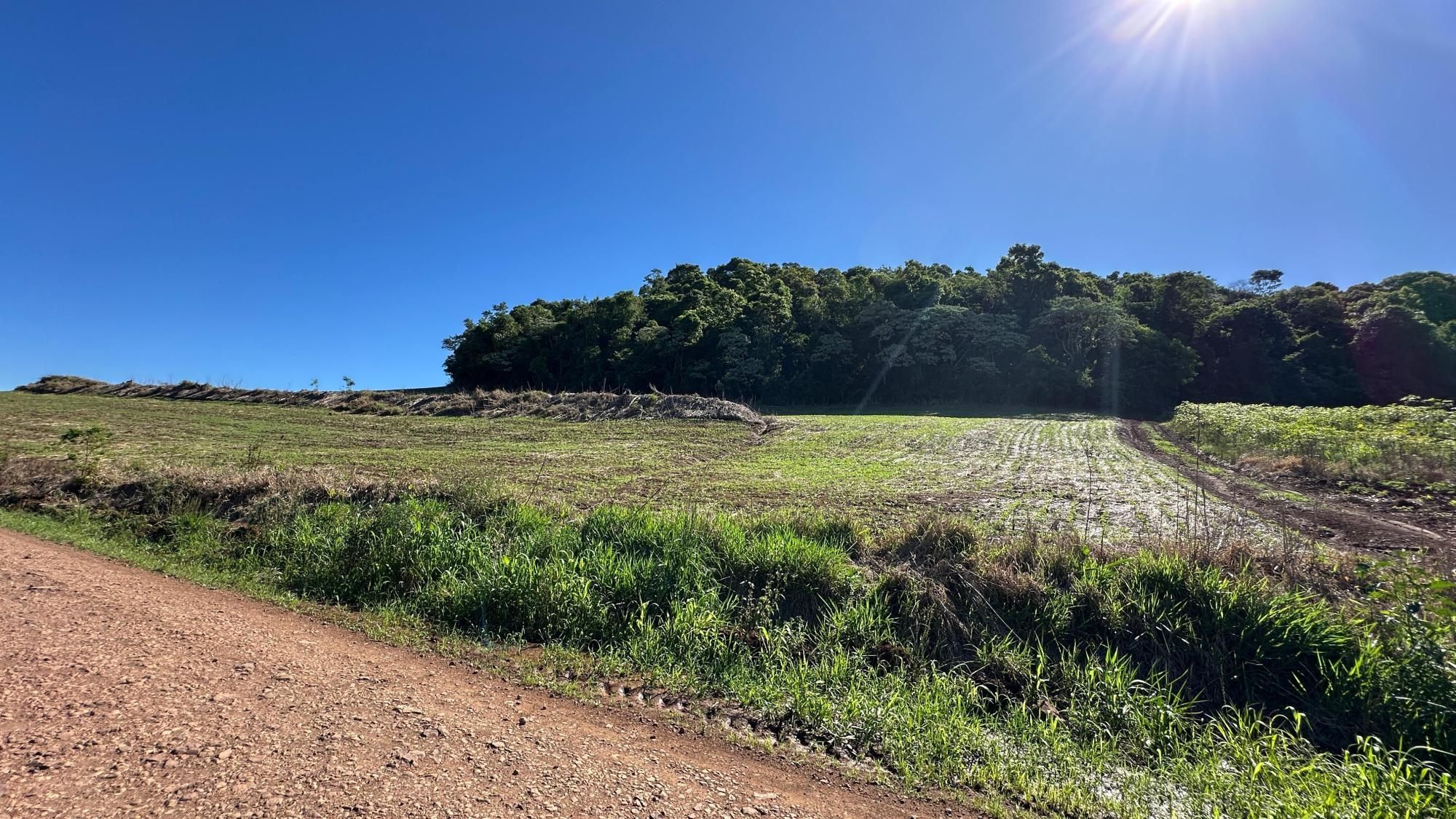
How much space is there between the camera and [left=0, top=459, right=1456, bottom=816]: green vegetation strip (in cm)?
377

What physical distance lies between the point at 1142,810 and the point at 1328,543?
8.43m

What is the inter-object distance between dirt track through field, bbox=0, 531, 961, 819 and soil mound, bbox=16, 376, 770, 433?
21.4 m

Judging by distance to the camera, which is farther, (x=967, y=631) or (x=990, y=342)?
(x=990, y=342)

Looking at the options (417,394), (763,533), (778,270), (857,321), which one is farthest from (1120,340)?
(417,394)

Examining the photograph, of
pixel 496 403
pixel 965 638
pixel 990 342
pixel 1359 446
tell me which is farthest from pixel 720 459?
pixel 990 342

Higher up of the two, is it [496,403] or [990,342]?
[990,342]

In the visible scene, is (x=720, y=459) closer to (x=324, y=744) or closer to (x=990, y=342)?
(x=324, y=744)

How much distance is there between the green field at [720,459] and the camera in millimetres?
10242

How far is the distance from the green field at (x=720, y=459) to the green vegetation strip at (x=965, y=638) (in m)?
2.22

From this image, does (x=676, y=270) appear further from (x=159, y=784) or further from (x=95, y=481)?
(x=159, y=784)

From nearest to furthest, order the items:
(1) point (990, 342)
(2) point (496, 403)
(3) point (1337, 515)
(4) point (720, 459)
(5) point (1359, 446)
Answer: (3) point (1337, 515), (5) point (1359, 446), (4) point (720, 459), (2) point (496, 403), (1) point (990, 342)

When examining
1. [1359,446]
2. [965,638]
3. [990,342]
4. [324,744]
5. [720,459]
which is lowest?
[965,638]

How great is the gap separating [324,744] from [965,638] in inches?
215

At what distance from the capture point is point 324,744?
131 inches
